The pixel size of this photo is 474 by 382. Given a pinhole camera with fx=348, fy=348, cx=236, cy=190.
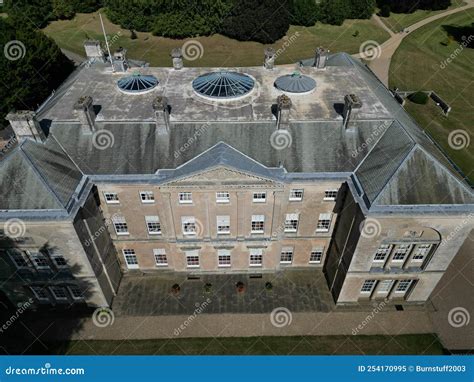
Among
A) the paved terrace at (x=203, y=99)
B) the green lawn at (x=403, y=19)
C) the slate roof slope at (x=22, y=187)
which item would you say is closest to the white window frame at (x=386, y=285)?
the paved terrace at (x=203, y=99)

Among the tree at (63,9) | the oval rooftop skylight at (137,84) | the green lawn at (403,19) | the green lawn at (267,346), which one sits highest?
the oval rooftop skylight at (137,84)

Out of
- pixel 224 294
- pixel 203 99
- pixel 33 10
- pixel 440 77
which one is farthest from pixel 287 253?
pixel 33 10

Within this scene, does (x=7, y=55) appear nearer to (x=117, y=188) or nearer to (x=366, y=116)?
(x=117, y=188)

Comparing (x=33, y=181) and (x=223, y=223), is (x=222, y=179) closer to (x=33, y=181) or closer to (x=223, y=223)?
(x=223, y=223)

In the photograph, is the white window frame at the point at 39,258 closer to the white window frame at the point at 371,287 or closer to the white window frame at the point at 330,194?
the white window frame at the point at 330,194

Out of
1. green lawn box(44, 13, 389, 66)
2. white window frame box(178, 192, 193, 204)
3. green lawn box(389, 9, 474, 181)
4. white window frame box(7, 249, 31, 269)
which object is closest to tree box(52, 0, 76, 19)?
green lawn box(44, 13, 389, 66)

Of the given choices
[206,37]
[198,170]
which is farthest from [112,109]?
[206,37]

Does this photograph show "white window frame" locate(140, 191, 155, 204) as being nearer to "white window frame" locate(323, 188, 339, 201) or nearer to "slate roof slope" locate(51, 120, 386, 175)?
"slate roof slope" locate(51, 120, 386, 175)
